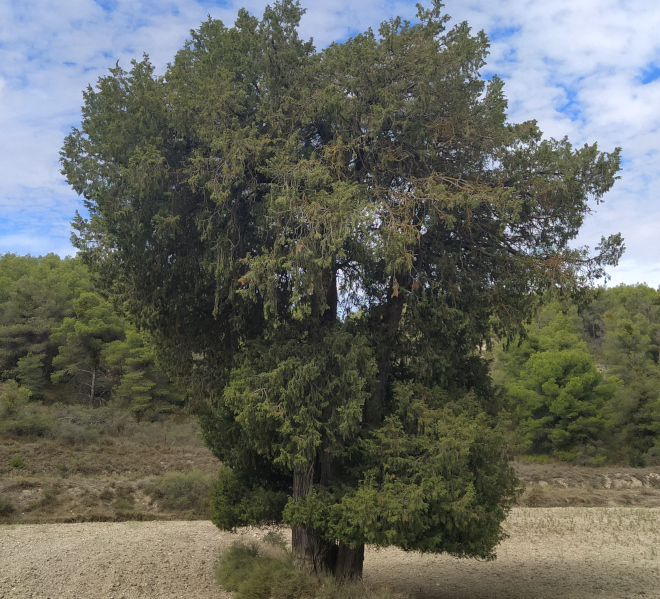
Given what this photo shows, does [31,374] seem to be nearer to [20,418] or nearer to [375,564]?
[20,418]

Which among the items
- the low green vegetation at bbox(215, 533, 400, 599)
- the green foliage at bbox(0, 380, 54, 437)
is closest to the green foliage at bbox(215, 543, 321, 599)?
the low green vegetation at bbox(215, 533, 400, 599)

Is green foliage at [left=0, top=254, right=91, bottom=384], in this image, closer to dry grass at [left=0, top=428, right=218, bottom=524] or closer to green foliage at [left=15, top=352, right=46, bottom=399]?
green foliage at [left=15, top=352, right=46, bottom=399]

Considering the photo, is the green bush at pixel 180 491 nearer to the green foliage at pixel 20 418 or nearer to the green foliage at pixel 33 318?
the green foliage at pixel 20 418

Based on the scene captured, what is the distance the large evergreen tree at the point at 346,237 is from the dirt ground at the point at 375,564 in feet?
8.05

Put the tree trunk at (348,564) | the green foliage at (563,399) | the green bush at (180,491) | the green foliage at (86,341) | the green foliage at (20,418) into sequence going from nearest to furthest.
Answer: the tree trunk at (348,564) < the green bush at (180,491) < the green foliage at (20,418) < the green foliage at (563,399) < the green foliage at (86,341)

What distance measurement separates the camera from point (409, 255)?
22.9ft

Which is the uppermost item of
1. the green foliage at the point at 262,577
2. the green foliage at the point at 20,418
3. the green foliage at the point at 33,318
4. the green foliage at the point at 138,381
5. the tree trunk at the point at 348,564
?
the green foliage at the point at 33,318

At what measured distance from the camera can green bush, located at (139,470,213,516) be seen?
19.8 meters

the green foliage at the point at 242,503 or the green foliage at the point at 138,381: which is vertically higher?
the green foliage at the point at 138,381

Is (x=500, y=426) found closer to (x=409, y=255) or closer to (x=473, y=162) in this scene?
(x=409, y=255)

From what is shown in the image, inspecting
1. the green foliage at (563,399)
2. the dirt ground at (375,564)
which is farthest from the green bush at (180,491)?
the green foliage at (563,399)

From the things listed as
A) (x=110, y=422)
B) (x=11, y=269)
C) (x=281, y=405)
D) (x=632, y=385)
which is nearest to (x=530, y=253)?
(x=281, y=405)

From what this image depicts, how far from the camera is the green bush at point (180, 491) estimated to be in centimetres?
1978

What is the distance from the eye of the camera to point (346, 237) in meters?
7.23
